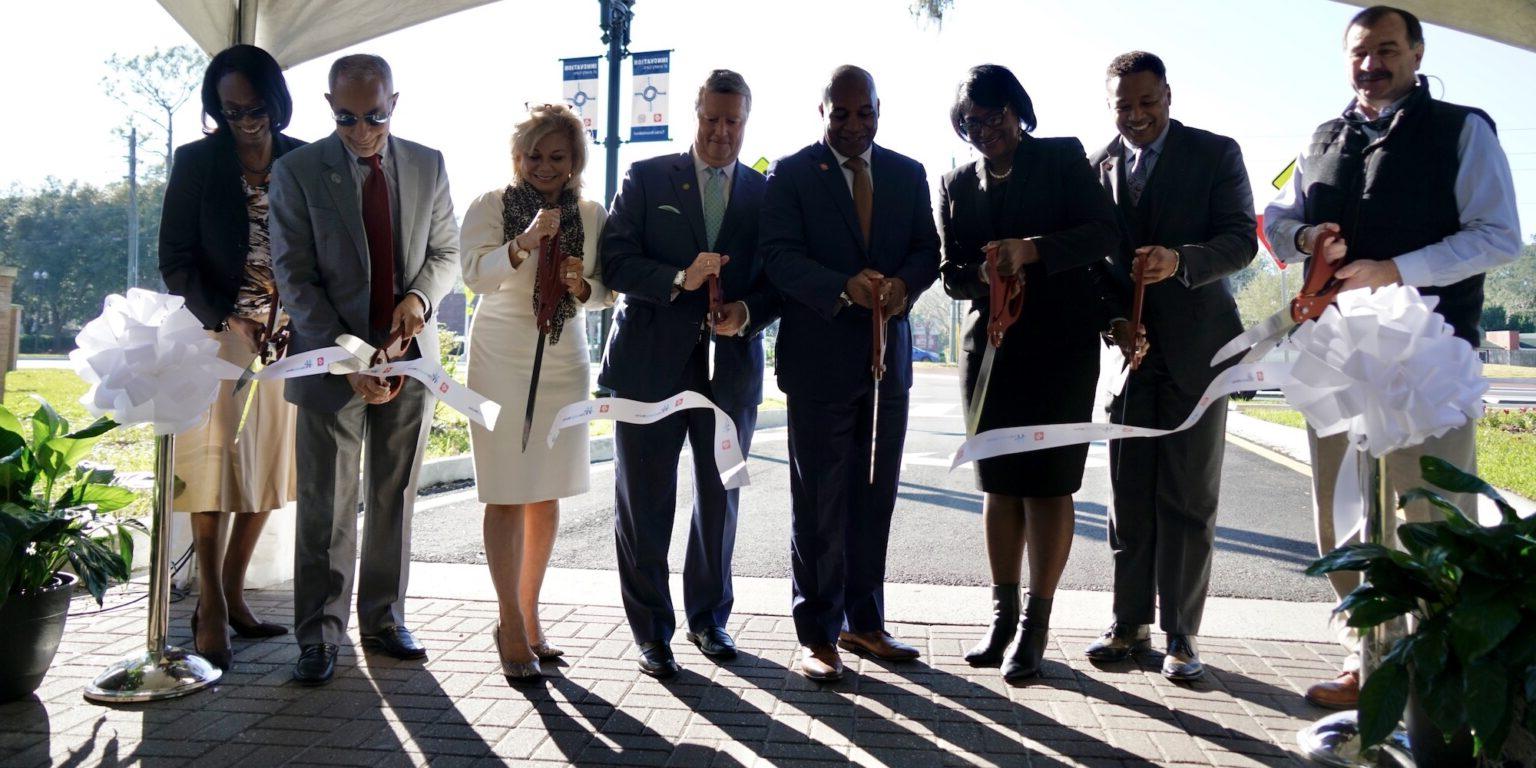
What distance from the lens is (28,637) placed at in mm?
3498

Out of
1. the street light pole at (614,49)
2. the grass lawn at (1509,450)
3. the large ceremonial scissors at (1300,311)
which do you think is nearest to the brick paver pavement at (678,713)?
the large ceremonial scissors at (1300,311)

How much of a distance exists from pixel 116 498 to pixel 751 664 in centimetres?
243

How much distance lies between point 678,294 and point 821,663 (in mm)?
1452

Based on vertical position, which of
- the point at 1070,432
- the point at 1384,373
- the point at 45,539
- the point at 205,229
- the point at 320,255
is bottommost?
the point at 45,539

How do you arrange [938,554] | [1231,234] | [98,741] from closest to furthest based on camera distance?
1. [98,741]
2. [1231,234]
3. [938,554]

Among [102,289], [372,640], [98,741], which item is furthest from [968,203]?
[102,289]

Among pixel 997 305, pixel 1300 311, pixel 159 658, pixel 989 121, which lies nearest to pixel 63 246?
pixel 159 658

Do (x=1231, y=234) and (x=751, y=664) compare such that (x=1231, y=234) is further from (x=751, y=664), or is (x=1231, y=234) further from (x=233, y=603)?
(x=233, y=603)

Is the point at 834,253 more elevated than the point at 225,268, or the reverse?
the point at 834,253

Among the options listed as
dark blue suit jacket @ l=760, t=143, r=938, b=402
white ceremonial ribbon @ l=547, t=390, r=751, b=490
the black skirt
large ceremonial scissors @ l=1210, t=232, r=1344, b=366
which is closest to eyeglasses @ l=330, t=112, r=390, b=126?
white ceremonial ribbon @ l=547, t=390, r=751, b=490

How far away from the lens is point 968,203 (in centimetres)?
399

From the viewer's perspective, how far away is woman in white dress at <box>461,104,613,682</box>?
389 cm

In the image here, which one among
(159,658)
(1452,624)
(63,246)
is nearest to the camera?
(1452,624)

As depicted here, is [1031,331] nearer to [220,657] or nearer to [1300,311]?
[1300,311]
